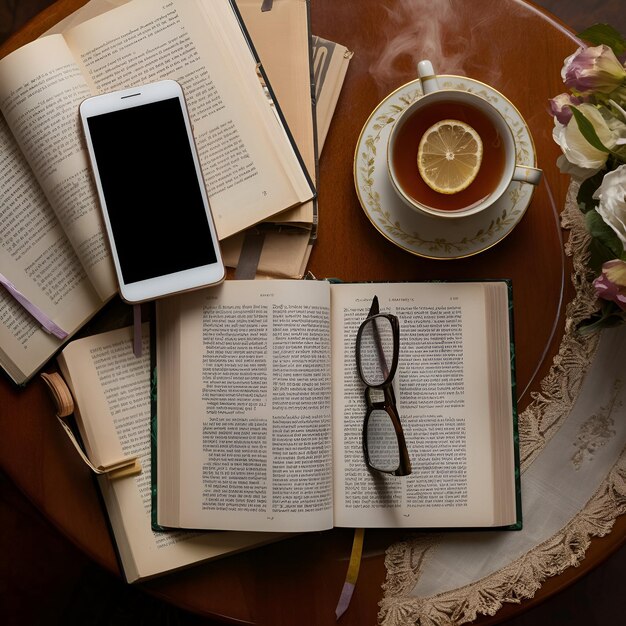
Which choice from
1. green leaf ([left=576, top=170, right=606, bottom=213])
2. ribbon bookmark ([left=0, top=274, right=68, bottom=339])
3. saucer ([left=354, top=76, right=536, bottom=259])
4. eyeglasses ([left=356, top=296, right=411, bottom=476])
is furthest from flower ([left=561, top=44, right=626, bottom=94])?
ribbon bookmark ([left=0, top=274, right=68, bottom=339])

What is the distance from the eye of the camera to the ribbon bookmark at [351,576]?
2.85 ft

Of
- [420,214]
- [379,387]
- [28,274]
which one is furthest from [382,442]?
[28,274]

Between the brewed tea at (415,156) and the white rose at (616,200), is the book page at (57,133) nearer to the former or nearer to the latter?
the brewed tea at (415,156)

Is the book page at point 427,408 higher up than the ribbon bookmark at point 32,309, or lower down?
lower down

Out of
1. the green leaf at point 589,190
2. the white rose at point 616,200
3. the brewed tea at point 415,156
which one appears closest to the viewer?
the white rose at point 616,200

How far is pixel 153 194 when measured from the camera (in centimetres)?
87

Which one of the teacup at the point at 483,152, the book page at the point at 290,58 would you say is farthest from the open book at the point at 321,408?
the book page at the point at 290,58

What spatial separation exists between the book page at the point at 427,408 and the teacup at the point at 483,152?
11 centimetres

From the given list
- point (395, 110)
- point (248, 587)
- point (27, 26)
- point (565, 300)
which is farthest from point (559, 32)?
point (248, 587)

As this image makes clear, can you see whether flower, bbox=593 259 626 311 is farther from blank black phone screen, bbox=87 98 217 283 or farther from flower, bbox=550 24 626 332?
blank black phone screen, bbox=87 98 217 283

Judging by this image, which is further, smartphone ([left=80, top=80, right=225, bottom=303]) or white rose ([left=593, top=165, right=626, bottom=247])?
smartphone ([left=80, top=80, right=225, bottom=303])

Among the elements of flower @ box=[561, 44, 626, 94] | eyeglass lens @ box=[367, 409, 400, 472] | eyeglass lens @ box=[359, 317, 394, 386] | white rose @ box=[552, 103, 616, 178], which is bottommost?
eyeglass lens @ box=[367, 409, 400, 472]

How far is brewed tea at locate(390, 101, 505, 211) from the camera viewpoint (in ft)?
2.81

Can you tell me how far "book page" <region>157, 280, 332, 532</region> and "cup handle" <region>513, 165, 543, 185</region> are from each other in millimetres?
281
